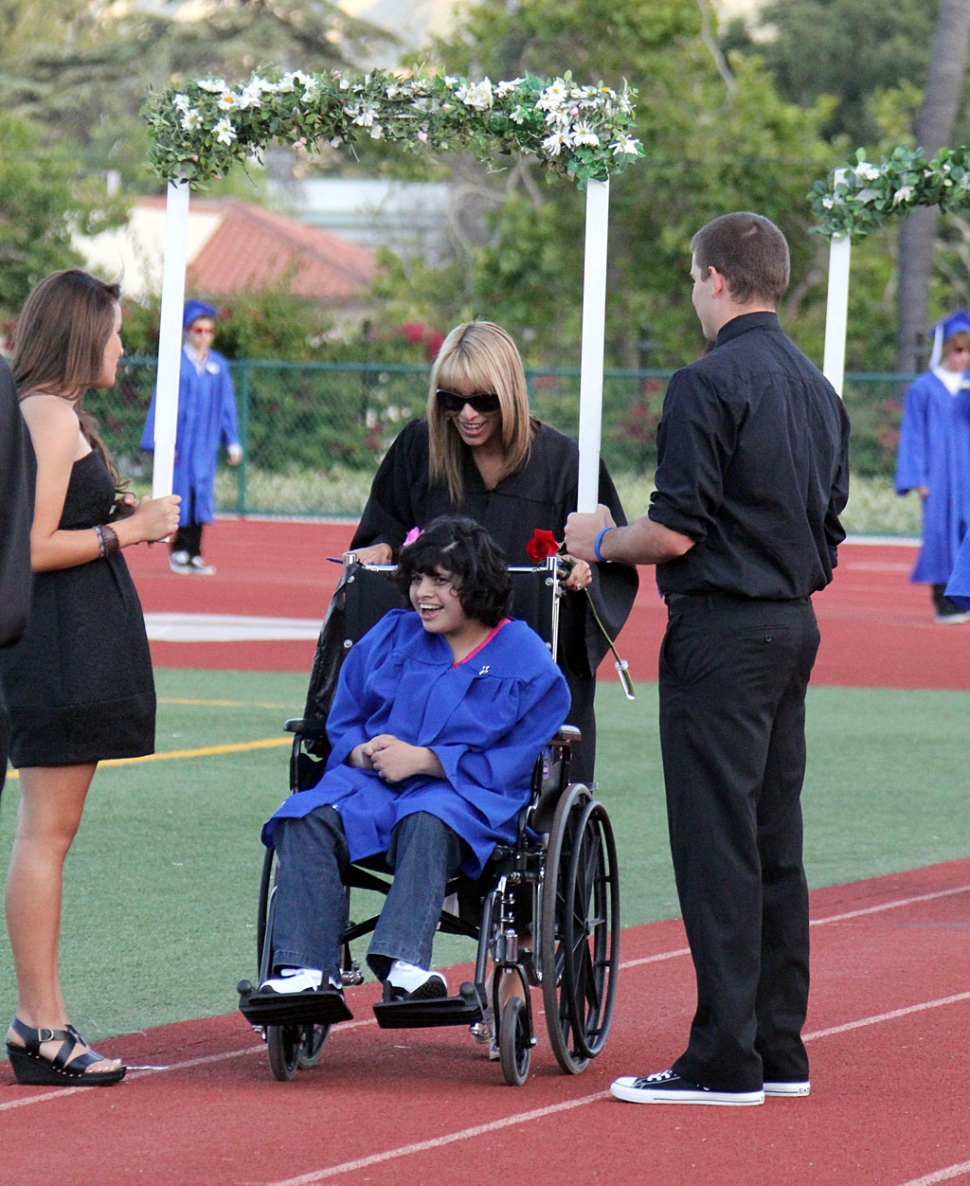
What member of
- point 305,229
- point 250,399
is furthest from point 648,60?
point 305,229

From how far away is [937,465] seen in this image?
51.7ft

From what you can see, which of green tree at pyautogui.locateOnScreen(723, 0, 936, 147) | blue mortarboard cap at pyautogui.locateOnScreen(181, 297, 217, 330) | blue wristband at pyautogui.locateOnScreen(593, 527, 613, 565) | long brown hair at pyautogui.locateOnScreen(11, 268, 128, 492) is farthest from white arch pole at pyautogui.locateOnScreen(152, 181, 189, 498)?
green tree at pyautogui.locateOnScreen(723, 0, 936, 147)

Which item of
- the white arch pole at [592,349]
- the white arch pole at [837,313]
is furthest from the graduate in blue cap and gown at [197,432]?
the white arch pole at [592,349]

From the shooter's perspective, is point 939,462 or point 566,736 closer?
point 566,736

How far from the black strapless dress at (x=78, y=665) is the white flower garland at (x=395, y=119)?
5.10 ft

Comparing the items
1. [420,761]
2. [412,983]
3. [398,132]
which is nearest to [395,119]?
[398,132]

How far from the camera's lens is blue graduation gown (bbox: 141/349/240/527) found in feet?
58.1

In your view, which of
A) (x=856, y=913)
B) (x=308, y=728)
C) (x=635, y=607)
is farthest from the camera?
(x=635, y=607)

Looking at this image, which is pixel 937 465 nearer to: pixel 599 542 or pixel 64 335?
pixel 599 542

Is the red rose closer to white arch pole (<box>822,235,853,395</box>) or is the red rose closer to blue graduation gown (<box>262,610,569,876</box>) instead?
blue graduation gown (<box>262,610,569,876</box>)

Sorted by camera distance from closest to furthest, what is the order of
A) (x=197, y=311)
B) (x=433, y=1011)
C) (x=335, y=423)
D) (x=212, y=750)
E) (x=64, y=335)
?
(x=433, y=1011), (x=64, y=335), (x=212, y=750), (x=197, y=311), (x=335, y=423)

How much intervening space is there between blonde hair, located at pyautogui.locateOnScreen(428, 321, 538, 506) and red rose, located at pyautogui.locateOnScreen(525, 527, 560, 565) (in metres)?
0.24

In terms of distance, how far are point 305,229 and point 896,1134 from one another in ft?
180

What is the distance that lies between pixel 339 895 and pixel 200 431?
536 inches
